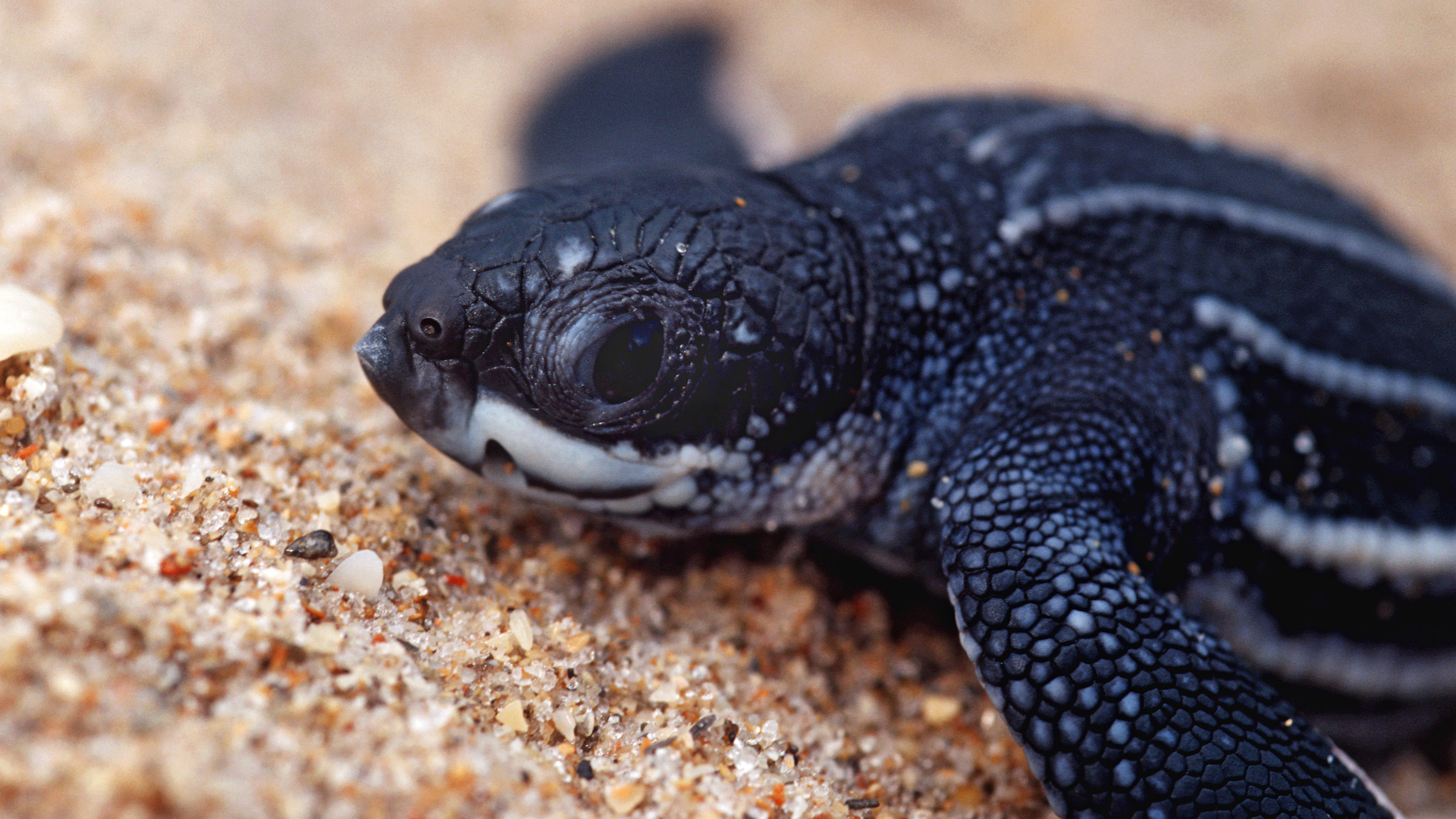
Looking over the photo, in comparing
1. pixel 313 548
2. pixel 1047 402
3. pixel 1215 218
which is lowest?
A: pixel 1047 402

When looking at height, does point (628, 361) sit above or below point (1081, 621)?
above

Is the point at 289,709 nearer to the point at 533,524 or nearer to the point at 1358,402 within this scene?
the point at 533,524

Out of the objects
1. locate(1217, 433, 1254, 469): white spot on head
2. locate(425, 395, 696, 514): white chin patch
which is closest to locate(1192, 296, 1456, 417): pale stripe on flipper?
locate(1217, 433, 1254, 469): white spot on head

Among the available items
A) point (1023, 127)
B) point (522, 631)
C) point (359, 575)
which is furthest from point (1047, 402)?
point (359, 575)

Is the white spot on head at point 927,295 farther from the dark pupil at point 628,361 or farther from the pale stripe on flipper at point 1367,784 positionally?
the pale stripe on flipper at point 1367,784

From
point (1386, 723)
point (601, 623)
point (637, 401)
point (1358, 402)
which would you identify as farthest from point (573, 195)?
point (1386, 723)

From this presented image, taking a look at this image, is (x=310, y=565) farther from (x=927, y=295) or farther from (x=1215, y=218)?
(x=1215, y=218)
